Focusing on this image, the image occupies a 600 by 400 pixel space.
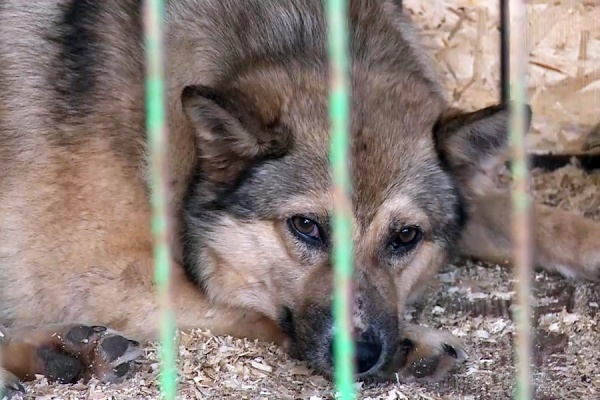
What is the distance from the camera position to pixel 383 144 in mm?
2307

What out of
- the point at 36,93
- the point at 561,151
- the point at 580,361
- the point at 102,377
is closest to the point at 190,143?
the point at 36,93

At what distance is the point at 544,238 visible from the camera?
9.77 feet

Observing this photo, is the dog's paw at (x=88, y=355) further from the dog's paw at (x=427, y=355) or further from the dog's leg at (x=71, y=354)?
the dog's paw at (x=427, y=355)

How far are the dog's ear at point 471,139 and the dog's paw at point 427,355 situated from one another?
464 mm

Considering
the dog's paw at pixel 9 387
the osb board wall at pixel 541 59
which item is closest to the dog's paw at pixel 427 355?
the dog's paw at pixel 9 387

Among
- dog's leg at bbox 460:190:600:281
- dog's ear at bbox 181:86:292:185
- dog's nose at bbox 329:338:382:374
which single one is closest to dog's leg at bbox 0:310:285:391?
dog's ear at bbox 181:86:292:185

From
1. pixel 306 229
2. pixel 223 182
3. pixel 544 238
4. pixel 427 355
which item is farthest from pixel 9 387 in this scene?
pixel 544 238

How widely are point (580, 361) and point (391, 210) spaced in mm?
697

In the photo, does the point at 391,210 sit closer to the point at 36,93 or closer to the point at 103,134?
the point at 103,134

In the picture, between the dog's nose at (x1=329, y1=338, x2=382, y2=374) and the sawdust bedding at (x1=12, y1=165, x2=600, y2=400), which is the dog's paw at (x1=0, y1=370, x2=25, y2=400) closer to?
the sawdust bedding at (x1=12, y1=165, x2=600, y2=400)

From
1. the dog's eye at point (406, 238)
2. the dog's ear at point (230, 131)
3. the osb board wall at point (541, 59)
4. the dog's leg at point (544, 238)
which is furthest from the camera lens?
the osb board wall at point (541, 59)

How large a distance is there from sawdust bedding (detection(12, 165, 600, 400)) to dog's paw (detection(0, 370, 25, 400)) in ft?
0.11

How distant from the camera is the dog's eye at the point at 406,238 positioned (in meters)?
2.37

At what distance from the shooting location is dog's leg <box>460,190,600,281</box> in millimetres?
2910
